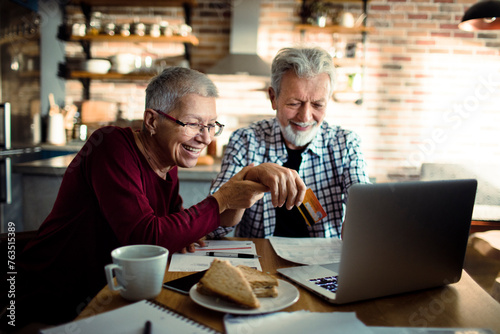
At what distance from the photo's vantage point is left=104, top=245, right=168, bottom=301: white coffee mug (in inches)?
29.5

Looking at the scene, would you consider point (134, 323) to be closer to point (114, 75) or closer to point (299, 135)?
point (299, 135)

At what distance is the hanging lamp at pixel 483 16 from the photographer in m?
2.08

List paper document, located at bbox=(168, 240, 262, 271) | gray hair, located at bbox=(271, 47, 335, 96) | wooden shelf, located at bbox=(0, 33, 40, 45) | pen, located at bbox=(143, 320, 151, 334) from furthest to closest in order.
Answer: wooden shelf, located at bbox=(0, 33, 40, 45)
gray hair, located at bbox=(271, 47, 335, 96)
paper document, located at bbox=(168, 240, 262, 271)
pen, located at bbox=(143, 320, 151, 334)

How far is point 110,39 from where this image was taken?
12.8ft

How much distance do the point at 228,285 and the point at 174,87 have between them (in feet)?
2.22

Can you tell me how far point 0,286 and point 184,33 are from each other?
321 centimetres

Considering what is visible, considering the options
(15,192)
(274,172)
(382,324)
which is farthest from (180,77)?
(15,192)

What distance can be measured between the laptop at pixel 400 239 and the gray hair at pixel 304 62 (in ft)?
2.90

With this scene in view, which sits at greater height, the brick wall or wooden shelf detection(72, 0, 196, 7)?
wooden shelf detection(72, 0, 196, 7)

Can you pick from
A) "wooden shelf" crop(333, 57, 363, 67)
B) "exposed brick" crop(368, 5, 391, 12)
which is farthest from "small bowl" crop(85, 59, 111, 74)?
"exposed brick" crop(368, 5, 391, 12)

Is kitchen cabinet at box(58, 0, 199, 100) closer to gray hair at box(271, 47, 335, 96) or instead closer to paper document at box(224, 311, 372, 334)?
gray hair at box(271, 47, 335, 96)

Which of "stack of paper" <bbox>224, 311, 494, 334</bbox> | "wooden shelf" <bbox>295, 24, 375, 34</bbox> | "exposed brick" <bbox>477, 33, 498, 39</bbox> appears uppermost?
"exposed brick" <bbox>477, 33, 498, 39</bbox>

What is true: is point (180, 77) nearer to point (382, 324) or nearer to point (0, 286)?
point (0, 286)

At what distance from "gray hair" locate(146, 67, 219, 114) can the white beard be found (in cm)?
54
